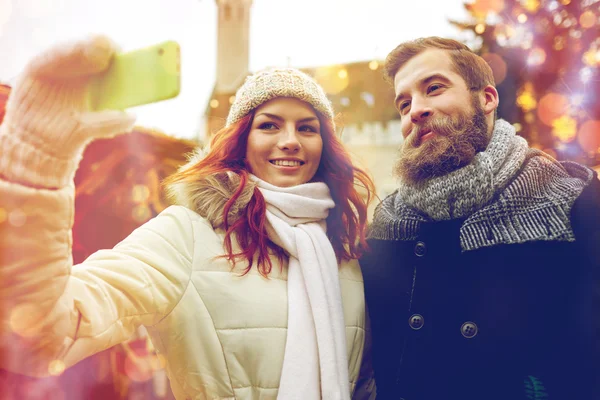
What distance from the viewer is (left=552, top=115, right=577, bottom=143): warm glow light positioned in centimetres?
383

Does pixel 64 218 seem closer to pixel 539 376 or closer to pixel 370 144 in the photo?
pixel 539 376

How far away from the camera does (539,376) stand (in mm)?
1571

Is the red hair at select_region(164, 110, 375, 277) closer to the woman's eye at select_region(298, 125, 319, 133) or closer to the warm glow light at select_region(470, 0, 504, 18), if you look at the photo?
the woman's eye at select_region(298, 125, 319, 133)

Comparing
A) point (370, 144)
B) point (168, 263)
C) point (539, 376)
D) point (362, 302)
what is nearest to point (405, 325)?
point (362, 302)

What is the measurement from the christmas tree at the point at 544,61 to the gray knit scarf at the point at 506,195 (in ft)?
7.84

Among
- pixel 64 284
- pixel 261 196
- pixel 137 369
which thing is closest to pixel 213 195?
pixel 261 196

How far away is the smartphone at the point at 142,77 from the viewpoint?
84 centimetres

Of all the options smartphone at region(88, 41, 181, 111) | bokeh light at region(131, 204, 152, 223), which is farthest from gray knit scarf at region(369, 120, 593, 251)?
bokeh light at region(131, 204, 152, 223)

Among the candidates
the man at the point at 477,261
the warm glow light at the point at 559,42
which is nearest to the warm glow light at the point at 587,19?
Result: the warm glow light at the point at 559,42

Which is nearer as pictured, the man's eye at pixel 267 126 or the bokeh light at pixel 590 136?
the man's eye at pixel 267 126

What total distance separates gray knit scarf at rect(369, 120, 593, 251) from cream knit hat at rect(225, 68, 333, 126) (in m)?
0.60

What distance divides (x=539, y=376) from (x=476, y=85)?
45.4 inches

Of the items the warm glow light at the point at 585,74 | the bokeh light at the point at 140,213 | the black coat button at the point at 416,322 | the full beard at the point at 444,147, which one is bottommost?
the black coat button at the point at 416,322

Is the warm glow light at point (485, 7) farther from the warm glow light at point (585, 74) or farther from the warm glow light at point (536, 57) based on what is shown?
the warm glow light at point (585, 74)
